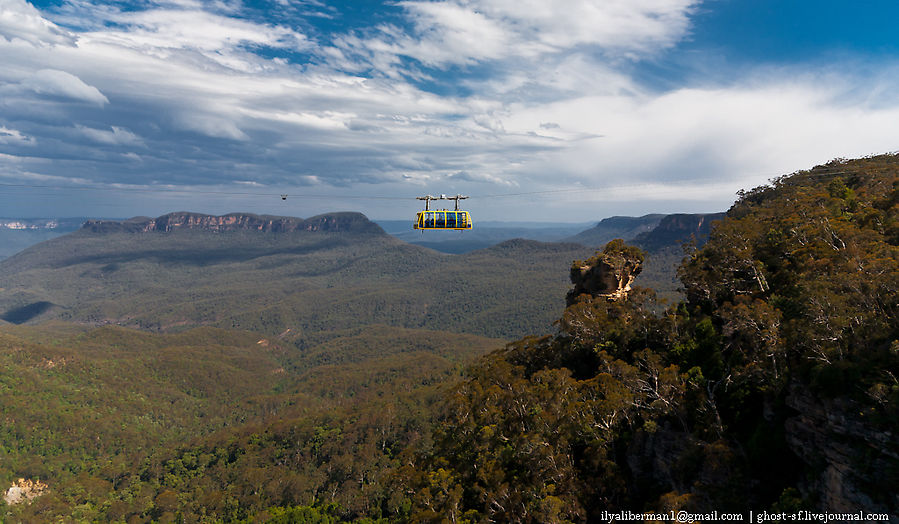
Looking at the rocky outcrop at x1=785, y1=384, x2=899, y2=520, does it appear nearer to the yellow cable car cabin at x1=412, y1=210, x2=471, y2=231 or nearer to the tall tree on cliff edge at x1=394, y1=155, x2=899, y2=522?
the tall tree on cliff edge at x1=394, y1=155, x2=899, y2=522

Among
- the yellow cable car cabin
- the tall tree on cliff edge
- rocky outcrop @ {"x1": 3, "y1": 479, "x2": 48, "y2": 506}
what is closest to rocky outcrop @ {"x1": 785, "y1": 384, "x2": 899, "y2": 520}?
the tall tree on cliff edge

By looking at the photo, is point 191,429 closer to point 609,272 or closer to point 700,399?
point 609,272

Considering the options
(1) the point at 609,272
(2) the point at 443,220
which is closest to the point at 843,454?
(1) the point at 609,272

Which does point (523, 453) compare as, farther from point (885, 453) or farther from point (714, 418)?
point (885, 453)

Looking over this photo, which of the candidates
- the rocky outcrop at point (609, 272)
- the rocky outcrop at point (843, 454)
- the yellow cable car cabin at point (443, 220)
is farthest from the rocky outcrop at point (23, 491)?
the rocky outcrop at point (843, 454)

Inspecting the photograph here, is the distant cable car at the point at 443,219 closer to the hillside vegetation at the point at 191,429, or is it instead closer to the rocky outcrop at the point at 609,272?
the rocky outcrop at the point at 609,272

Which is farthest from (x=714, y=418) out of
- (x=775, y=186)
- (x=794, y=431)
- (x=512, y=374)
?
(x=775, y=186)

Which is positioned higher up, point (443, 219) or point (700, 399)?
point (443, 219)
